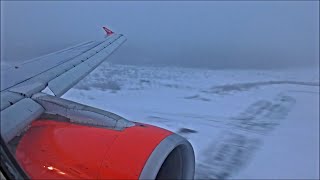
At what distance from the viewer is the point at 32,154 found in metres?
0.93

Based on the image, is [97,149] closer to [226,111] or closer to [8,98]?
[8,98]

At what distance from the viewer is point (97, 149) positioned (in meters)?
0.98

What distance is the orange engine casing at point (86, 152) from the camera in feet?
3.04

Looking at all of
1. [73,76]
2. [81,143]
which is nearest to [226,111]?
[73,76]

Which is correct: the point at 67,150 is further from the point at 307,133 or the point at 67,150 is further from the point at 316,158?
the point at 307,133

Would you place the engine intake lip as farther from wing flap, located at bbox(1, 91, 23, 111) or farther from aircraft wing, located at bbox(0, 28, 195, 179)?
wing flap, located at bbox(1, 91, 23, 111)

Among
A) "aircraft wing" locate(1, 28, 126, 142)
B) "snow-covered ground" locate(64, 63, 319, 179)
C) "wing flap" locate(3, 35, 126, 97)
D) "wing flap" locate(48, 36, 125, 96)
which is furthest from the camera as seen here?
"snow-covered ground" locate(64, 63, 319, 179)

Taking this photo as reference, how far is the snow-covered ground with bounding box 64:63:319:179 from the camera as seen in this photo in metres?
2.25

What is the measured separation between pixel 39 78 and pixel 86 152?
2.43ft

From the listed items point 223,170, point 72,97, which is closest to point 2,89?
point 223,170

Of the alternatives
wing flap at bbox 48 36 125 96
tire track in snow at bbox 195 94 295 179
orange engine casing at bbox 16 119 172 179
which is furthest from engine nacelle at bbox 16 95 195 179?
tire track in snow at bbox 195 94 295 179

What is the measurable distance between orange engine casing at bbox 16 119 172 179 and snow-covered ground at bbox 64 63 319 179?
1.10 m

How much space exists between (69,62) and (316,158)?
1.83 meters

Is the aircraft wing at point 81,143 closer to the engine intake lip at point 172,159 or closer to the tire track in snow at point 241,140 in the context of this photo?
the engine intake lip at point 172,159
